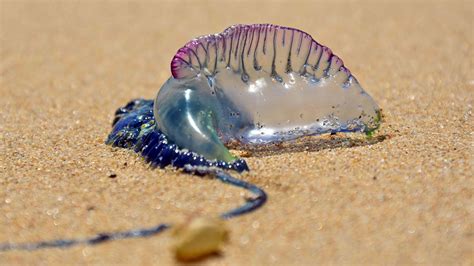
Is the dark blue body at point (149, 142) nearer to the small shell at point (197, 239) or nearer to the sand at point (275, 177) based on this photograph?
the sand at point (275, 177)

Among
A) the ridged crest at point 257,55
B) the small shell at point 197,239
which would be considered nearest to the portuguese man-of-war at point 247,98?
the ridged crest at point 257,55

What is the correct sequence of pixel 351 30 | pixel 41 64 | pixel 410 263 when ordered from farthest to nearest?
A: pixel 351 30 → pixel 41 64 → pixel 410 263

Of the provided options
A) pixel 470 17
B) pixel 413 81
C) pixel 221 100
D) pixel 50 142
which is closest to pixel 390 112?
pixel 413 81

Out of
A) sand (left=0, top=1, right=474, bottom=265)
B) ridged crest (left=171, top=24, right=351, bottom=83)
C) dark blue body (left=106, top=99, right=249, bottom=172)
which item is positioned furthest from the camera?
ridged crest (left=171, top=24, right=351, bottom=83)

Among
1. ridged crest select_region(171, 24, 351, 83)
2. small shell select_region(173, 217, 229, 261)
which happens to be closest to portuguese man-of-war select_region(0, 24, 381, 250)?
ridged crest select_region(171, 24, 351, 83)

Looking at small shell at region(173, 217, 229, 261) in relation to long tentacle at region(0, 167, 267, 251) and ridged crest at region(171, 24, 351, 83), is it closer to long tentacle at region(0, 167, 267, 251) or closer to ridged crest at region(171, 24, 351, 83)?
long tentacle at region(0, 167, 267, 251)

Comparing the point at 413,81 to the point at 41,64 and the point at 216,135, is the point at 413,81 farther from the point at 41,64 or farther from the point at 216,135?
the point at 41,64
